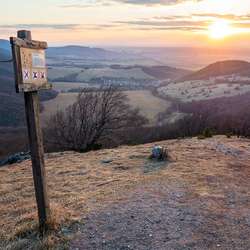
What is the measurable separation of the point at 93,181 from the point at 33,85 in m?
4.30

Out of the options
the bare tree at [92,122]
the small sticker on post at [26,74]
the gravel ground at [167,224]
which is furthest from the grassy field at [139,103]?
the small sticker on post at [26,74]

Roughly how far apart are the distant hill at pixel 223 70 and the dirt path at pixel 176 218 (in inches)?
3874

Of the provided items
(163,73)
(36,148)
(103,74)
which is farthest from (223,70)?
(36,148)

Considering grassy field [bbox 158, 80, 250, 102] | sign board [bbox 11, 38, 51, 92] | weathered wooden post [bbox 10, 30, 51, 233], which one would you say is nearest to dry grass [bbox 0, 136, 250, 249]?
weathered wooden post [bbox 10, 30, 51, 233]

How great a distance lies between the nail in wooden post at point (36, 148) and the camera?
18.3ft

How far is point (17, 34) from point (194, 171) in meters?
5.72

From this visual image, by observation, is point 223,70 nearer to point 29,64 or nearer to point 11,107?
point 11,107

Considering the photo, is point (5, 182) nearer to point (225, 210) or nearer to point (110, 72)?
point (225, 210)

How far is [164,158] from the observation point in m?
10.9

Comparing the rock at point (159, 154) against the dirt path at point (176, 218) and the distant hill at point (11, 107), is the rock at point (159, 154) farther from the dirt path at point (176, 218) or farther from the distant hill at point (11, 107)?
the distant hill at point (11, 107)

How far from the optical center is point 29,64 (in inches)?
212

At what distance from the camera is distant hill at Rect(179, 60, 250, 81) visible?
10770cm

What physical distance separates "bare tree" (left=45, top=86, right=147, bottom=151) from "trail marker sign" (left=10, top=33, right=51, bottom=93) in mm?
15911

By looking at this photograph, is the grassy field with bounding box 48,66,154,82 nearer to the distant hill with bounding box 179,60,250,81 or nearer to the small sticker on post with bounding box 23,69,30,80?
the distant hill with bounding box 179,60,250,81
